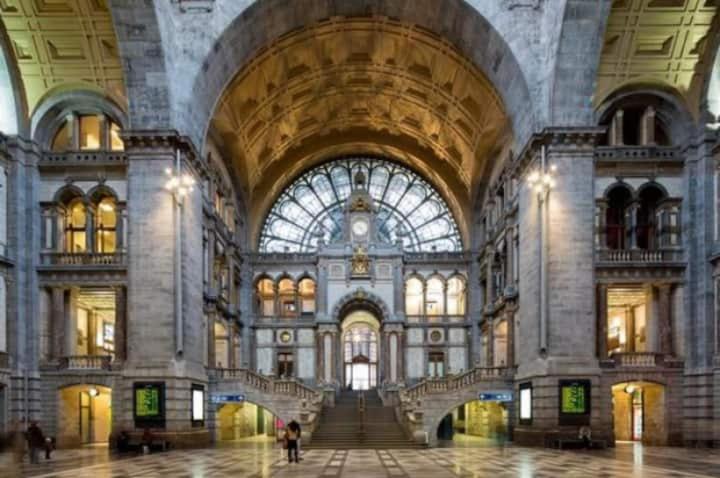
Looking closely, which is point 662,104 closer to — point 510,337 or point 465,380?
point 510,337

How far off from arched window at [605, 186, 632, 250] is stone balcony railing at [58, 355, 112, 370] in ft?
78.5

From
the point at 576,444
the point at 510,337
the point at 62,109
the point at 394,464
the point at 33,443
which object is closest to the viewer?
the point at 394,464

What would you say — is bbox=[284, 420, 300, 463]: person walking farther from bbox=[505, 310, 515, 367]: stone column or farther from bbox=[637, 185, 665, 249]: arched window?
bbox=[637, 185, 665, 249]: arched window

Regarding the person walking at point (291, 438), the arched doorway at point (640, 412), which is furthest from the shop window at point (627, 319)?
the person walking at point (291, 438)

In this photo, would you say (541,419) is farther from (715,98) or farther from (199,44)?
(199,44)

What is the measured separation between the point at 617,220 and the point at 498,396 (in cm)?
1028

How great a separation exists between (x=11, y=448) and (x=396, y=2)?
3006cm

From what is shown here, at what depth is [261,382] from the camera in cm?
4119

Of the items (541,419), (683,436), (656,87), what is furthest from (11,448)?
(656,87)

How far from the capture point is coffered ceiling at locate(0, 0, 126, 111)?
33.9 meters

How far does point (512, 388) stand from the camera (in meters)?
39.2

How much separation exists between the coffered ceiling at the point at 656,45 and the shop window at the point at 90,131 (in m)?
24.0

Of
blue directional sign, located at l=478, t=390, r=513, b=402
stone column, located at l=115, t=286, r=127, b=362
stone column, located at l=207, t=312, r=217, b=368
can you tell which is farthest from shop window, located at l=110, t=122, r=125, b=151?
blue directional sign, located at l=478, t=390, r=513, b=402

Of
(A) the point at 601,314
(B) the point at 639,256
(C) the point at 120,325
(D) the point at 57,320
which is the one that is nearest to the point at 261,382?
(C) the point at 120,325
